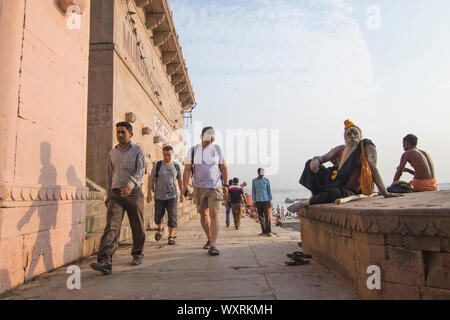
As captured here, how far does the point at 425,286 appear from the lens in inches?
83.6

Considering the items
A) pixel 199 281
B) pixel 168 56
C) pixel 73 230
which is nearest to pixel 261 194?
pixel 73 230

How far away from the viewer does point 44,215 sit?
3.53 meters

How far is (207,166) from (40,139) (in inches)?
93.1

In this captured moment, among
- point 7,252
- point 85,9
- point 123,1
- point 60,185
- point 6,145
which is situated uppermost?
point 123,1

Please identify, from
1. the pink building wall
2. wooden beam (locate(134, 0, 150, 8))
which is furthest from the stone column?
wooden beam (locate(134, 0, 150, 8))

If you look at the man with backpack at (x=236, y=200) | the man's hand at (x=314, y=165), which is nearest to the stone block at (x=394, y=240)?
the man's hand at (x=314, y=165)

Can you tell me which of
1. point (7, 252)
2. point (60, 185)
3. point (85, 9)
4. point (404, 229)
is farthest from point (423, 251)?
point (85, 9)

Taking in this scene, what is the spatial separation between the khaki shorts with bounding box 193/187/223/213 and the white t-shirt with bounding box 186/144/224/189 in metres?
0.08

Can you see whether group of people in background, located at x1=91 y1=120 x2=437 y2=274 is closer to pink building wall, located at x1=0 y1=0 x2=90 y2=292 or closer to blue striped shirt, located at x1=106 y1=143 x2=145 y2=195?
blue striped shirt, located at x1=106 y1=143 x2=145 y2=195

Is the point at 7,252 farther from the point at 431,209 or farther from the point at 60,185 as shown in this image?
the point at 431,209

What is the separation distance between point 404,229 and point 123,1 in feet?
28.6

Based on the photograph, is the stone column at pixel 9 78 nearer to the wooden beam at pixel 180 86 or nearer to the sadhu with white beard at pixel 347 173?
the sadhu with white beard at pixel 347 173

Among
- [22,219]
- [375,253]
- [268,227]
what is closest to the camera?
[375,253]
